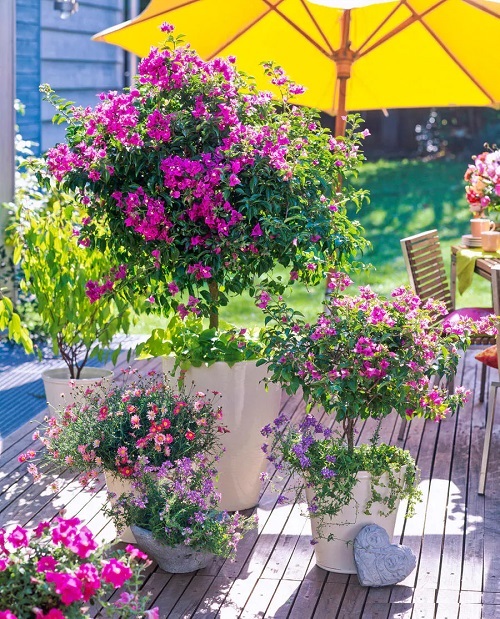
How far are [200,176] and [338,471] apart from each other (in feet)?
3.60

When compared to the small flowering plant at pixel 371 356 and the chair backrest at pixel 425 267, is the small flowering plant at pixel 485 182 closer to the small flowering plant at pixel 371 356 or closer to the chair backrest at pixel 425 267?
the chair backrest at pixel 425 267

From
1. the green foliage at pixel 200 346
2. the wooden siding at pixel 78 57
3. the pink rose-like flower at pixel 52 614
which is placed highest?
the wooden siding at pixel 78 57

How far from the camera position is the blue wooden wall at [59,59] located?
24.6ft

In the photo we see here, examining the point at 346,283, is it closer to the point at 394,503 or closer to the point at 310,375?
the point at 310,375

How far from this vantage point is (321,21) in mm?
5887

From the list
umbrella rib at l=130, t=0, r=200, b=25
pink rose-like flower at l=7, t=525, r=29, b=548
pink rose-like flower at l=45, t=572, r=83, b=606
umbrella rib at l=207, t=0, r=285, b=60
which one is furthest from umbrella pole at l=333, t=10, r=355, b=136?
pink rose-like flower at l=45, t=572, r=83, b=606

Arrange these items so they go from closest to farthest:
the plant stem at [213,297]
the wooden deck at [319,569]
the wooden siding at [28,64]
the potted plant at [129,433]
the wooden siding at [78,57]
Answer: the wooden deck at [319,569], the potted plant at [129,433], the plant stem at [213,297], the wooden siding at [28,64], the wooden siding at [78,57]

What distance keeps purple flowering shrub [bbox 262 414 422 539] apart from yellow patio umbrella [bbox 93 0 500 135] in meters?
2.43

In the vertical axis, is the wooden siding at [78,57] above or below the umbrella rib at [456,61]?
above

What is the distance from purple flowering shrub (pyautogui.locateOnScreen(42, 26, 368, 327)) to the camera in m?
3.67

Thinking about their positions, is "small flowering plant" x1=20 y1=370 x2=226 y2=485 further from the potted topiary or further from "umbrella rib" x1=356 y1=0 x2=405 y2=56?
"umbrella rib" x1=356 y1=0 x2=405 y2=56

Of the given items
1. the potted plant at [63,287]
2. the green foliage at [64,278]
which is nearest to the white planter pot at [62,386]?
the potted plant at [63,287]

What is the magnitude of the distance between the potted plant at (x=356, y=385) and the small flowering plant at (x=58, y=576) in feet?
A: 3.57

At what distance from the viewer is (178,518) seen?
3332 millimetres
